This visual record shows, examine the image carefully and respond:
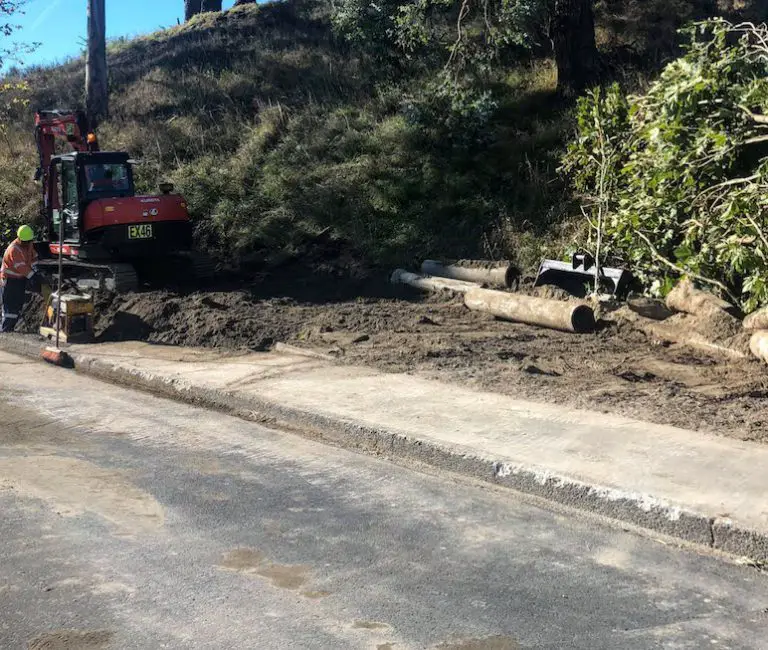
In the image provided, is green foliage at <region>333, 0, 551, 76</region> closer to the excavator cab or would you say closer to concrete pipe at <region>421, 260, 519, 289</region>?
concrete pipe at <region>421, 260, 519, 289</region>

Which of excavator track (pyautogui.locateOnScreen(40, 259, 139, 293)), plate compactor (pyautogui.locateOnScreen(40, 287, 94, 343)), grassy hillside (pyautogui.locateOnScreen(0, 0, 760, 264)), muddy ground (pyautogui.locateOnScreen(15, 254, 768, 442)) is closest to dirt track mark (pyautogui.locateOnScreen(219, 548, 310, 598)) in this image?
muddy ground (pyautogui.locateOnScreen(15, 254, 768, 442))

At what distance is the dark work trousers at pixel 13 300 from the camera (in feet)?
47.2

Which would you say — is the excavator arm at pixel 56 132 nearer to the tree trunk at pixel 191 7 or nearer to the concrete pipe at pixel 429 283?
the concrete pipe at pixel 429 283

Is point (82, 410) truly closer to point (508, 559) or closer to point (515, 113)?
point (508, 559)

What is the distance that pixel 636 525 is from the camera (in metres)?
5.62

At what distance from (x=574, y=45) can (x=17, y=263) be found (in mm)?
11761

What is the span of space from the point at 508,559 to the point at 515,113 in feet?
50.2

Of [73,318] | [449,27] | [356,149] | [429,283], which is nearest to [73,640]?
[73,318]

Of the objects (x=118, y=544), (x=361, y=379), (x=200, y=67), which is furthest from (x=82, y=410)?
(x=200, y=67)

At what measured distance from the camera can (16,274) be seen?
14.8 meters

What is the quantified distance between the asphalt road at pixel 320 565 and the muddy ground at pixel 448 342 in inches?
94.1

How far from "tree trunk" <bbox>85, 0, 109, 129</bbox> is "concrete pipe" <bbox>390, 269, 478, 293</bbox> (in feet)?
46.7

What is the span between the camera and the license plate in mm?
16156

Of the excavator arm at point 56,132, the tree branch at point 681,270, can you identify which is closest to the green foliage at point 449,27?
the tree branch at point 681,270
